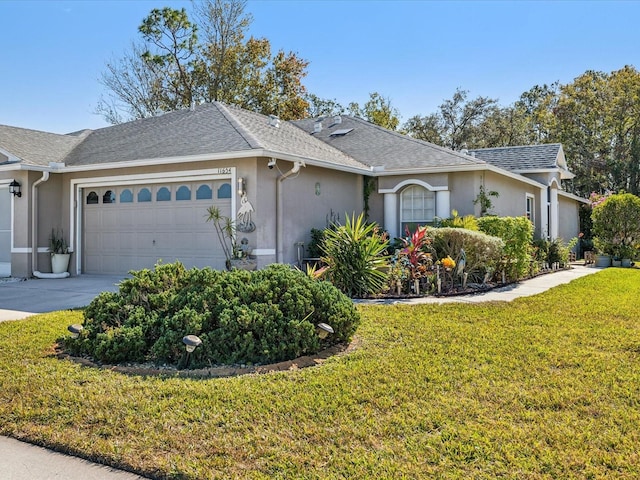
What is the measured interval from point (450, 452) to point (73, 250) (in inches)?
529

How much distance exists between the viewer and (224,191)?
12.3m

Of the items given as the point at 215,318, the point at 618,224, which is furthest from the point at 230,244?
the point at 618,224

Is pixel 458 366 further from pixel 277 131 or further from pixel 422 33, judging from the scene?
pixel 422 33

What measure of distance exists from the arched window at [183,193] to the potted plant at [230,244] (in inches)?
31.6

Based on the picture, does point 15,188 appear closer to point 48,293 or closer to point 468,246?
point 48,293

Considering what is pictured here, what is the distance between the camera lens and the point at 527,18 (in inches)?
580

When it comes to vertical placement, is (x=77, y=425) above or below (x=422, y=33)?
below

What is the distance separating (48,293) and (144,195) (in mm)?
3566

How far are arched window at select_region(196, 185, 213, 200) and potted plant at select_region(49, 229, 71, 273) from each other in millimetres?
4427

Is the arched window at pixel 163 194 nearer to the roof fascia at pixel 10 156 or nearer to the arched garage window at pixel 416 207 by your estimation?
the roof fascia at pixel 10 156

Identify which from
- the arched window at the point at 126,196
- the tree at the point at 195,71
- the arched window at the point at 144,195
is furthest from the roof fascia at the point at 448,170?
the tree at the point at 195,71

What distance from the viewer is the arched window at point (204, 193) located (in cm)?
1256

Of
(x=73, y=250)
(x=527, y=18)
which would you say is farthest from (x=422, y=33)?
(x=73, y=250)

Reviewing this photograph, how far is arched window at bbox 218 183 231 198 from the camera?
40.3ft
